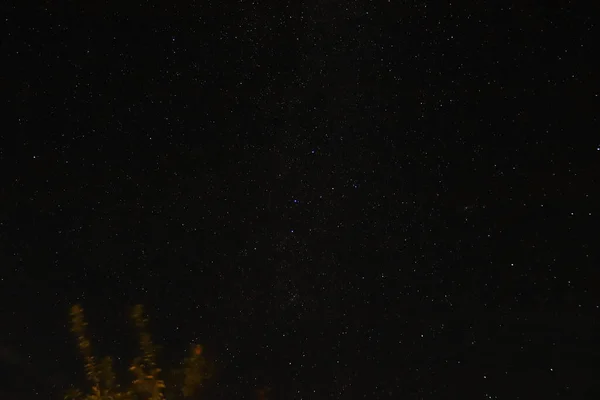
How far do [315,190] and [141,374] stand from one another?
540 mm

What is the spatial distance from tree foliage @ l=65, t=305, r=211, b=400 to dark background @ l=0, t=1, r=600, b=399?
2 centimetres

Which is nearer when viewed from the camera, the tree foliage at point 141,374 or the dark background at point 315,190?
the dark background at point 315,190

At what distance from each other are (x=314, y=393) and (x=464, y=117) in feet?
1.87

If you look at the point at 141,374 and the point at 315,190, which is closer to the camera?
the point at 315,190

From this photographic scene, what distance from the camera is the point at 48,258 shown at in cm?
110

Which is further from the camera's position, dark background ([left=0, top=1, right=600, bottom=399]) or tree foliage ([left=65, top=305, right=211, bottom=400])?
tree foliage ([left=65, top=305, right=211, bottom=400])

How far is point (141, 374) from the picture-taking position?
1155 millimetres

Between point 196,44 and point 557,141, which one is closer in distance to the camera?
point 557,141

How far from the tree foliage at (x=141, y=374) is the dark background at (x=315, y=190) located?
2 centimetres

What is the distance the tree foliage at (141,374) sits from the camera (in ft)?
3.63

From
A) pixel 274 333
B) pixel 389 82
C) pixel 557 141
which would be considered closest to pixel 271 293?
pixel 274 333

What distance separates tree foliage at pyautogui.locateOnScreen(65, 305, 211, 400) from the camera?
3.63 feet

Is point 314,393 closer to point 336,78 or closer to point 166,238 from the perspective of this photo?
point 166,238

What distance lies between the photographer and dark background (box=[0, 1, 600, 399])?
0.86 metres
